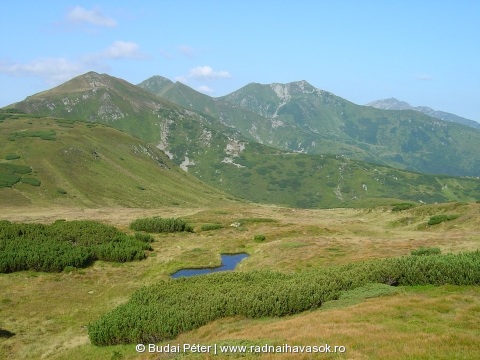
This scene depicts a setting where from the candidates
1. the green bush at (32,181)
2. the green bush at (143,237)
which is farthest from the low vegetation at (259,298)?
the green bush at (32,181)

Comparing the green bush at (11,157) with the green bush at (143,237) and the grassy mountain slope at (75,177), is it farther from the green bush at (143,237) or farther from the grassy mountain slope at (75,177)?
the green bush at (143,237)

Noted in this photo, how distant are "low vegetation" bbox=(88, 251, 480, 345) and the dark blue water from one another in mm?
15983

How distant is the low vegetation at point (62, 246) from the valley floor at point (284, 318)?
1755 millimetres

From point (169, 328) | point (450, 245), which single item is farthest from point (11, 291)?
point (450, 245)

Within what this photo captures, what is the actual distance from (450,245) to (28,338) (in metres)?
48.0

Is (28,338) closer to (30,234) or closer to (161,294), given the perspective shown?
(161,294)

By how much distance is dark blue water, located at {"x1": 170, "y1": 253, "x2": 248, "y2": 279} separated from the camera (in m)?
54.4

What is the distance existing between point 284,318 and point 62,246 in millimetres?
39505

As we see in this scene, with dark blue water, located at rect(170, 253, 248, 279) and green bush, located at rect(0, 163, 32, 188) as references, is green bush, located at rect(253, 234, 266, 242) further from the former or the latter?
green bush, located at rect(0, 163, 32, 188)

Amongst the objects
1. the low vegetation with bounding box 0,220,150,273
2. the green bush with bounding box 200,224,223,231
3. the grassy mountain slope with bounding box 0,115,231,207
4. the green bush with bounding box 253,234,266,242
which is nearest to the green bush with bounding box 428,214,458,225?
the green bush with bounding box 253,234,266,242

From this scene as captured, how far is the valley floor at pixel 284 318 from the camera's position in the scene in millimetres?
20609

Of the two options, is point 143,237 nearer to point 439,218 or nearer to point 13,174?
point 439,218

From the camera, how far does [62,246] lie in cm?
5728

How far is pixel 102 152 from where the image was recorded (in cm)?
19462
